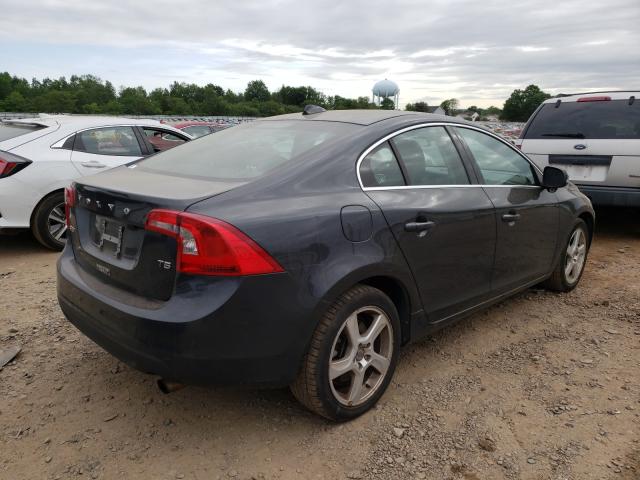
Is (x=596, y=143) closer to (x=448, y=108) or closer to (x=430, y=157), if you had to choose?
(x=430, y=157)

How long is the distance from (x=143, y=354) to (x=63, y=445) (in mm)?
702

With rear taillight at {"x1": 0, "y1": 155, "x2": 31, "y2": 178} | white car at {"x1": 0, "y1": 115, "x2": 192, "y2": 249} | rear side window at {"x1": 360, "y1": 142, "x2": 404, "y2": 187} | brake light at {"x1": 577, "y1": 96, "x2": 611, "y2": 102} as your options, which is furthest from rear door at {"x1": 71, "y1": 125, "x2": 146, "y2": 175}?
brake light at {"x1": 577, "y1": 96, "x2": 611, "y2": 102}

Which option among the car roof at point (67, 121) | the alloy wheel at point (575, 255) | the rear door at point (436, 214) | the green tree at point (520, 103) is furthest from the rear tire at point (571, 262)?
the green tree at point (520, 103)

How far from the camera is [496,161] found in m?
3.71

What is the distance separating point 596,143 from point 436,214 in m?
4.17

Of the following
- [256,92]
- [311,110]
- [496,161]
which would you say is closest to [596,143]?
[496,161]

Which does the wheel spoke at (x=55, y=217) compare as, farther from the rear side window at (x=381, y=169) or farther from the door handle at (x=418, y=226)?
the door handle at (x=418, y=226)

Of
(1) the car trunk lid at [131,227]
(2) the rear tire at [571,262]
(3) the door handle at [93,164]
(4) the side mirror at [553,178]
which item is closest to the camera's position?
(1) the car trunk lid at [131,227]

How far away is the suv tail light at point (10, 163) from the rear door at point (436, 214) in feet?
13.7

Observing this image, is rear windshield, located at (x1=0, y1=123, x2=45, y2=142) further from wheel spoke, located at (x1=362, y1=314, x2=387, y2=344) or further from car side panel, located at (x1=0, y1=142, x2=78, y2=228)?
wheel spoke, located at (x1=362, y1=314, x2=387, y2=344)

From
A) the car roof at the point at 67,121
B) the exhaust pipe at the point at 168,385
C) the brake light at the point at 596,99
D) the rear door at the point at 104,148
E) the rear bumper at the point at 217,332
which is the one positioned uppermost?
the brake light at the point at 596,99

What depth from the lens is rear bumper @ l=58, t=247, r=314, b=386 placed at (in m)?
2.17

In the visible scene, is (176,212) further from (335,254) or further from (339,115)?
(339,115)

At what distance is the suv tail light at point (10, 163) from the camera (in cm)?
529
